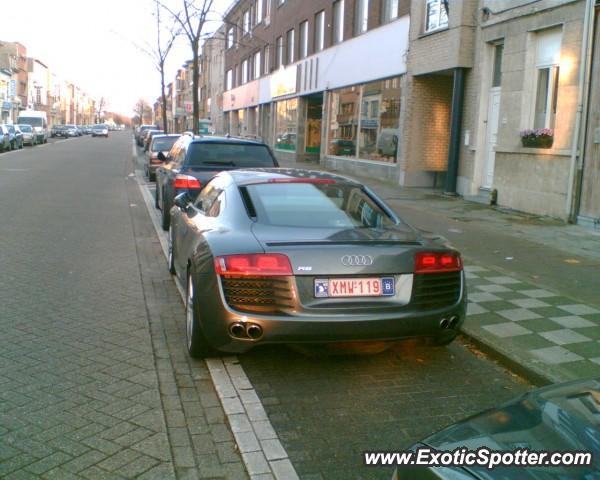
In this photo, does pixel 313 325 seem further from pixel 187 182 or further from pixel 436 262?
pixel 187 182

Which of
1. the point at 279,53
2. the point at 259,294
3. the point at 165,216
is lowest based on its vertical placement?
the point at 165,216

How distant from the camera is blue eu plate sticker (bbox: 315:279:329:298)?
13.9 feet

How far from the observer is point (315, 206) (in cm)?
519

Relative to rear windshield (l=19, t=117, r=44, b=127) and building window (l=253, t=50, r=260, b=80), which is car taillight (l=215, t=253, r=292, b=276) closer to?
building window (l=253, t=50, r=260, b=80)

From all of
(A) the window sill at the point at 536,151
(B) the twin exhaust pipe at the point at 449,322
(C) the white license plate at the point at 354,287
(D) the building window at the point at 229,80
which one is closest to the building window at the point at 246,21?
(D) the building window at the point at 229,80

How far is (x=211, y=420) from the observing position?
12.9ft

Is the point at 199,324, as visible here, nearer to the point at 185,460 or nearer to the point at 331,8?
the point at 185,460

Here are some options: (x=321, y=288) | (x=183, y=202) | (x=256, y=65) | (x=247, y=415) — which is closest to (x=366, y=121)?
(x=183, y=202)

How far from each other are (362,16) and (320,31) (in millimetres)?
5048

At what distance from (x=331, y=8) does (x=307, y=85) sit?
3877 millimetres

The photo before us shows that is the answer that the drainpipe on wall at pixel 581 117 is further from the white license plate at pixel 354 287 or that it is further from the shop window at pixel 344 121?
the shop window at pixel 344 121

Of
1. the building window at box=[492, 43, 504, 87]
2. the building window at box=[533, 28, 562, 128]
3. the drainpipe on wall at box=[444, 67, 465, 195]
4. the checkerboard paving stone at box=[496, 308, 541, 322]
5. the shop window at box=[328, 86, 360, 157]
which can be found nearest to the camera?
the checkerboard paving stone at box=[496, 308, 541, 322]

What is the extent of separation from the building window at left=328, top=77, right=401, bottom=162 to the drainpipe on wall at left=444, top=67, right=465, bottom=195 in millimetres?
3174

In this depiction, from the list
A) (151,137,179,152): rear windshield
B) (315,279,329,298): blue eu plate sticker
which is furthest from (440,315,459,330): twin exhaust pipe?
(151,137,179,152): rear windshield
